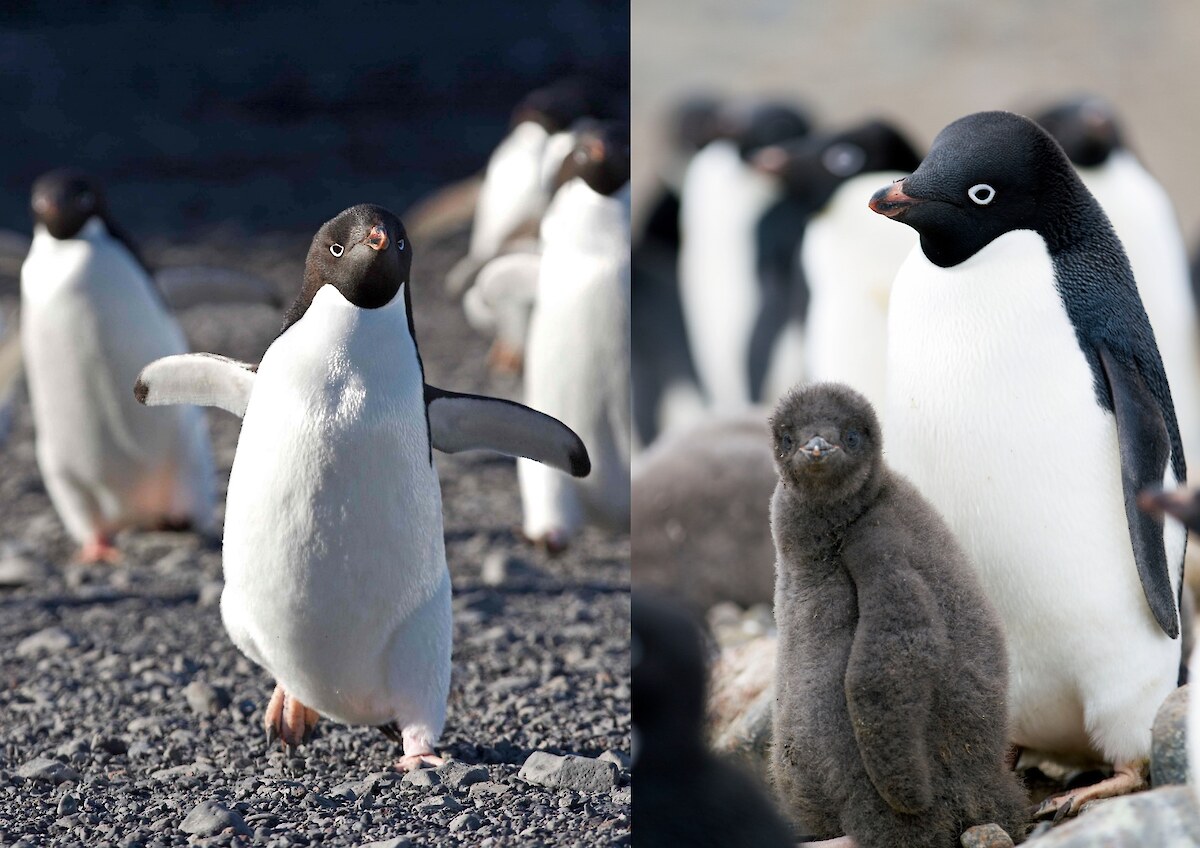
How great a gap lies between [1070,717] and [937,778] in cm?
34

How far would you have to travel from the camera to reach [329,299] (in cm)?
229

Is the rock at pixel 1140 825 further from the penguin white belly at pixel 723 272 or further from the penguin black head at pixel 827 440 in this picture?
the penguin white belly at pixel 723 272

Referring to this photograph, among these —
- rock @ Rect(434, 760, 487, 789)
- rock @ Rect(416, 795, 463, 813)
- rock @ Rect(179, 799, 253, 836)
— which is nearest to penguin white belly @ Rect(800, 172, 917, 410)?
rock @ Rect(434, 760, 487, 789)

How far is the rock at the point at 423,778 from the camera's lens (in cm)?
236

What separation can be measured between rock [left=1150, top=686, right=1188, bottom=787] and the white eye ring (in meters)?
0.62

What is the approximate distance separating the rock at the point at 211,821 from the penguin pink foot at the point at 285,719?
30 cm

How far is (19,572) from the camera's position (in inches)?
156

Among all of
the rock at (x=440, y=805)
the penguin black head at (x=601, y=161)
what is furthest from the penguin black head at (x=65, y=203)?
the rock at (x=440, y=805)

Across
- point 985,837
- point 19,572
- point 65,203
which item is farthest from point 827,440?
point 19,572

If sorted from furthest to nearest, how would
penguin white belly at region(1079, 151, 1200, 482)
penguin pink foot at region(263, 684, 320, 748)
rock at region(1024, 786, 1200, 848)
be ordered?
penguin white belly at region(1079, 151, 1200, 482)
penguin pink foot at region(263, 684, 320, 748)
rock at region(1024, 786, 1200, 848)

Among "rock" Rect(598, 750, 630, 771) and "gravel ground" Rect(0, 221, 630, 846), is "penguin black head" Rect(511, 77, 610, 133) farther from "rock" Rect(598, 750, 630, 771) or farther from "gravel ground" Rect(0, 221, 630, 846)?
"rock" Rect(598, 750, 630, 771)

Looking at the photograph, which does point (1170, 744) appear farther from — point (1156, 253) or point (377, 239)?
point (1156, 253)

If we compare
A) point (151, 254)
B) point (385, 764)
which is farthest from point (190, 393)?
point (151, 254)

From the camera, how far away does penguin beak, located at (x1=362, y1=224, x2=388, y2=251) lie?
2.23 metres
